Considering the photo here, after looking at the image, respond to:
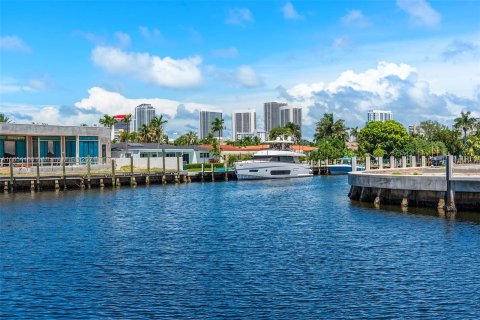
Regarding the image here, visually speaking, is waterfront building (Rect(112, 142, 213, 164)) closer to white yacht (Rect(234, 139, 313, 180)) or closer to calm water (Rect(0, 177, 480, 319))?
white yacht (Rect(234, 139, 313, 180))

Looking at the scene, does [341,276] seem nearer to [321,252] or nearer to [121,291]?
[321,252]

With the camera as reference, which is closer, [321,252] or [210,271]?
[210,271]

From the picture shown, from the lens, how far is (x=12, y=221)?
43.2 meters

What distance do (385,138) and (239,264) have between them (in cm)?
10843

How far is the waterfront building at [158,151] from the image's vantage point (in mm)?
105750

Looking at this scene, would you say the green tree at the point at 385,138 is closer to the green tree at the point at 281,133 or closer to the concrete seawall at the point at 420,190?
the green tree at the point at 281,133

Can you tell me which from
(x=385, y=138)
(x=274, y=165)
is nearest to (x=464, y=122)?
(x=385, y=138)

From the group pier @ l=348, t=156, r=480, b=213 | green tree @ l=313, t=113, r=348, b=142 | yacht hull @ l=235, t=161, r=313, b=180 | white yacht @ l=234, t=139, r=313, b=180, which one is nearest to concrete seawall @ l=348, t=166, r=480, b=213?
pier @ l=348, t=156, r=480, b=213

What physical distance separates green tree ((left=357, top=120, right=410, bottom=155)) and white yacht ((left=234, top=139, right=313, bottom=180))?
34254 mm

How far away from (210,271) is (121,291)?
4625 millimetres

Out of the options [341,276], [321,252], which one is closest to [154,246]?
[321,252]

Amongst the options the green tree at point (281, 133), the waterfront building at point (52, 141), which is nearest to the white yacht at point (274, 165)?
the waterfront building at point (52, 141)

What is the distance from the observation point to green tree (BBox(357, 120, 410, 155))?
130250 millimetres

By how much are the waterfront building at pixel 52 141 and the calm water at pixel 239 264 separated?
34613 millimetres
